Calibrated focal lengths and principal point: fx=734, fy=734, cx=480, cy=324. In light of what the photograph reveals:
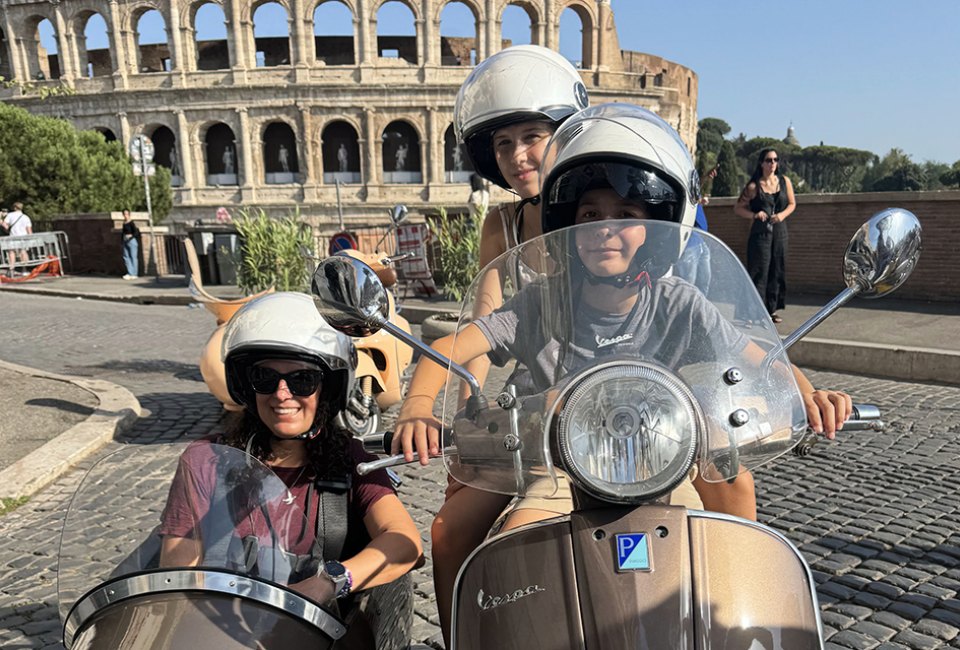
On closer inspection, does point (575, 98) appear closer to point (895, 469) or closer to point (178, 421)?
point (895, 469)

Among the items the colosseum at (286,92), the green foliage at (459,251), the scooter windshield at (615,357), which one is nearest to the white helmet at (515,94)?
the scooter windshield at (615,357)

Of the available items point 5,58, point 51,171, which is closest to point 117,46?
point 5,58

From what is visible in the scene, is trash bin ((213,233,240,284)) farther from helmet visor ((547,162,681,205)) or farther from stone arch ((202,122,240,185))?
stone arch ((202,122,240,185))

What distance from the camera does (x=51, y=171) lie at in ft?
83.8

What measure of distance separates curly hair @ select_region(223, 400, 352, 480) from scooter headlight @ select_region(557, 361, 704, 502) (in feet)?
3.48

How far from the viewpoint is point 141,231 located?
1989cm

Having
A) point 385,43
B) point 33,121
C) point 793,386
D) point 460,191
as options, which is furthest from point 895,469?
point 385,43

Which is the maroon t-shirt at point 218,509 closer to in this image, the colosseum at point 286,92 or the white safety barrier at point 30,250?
the white safety barrier at point 30,250

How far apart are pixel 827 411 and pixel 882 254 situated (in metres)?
0.34

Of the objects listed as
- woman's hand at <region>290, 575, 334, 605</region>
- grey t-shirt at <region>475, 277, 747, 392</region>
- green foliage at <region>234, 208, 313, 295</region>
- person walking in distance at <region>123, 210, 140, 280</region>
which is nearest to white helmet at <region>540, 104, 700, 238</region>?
grey t-shirt at <region>475, 277, 747, 392</region>

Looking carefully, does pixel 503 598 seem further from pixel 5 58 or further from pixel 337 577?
pixel 5 58

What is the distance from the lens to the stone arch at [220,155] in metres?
39.4

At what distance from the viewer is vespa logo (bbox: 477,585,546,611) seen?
1.22 meters

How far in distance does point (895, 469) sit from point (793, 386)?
11.4 feet
